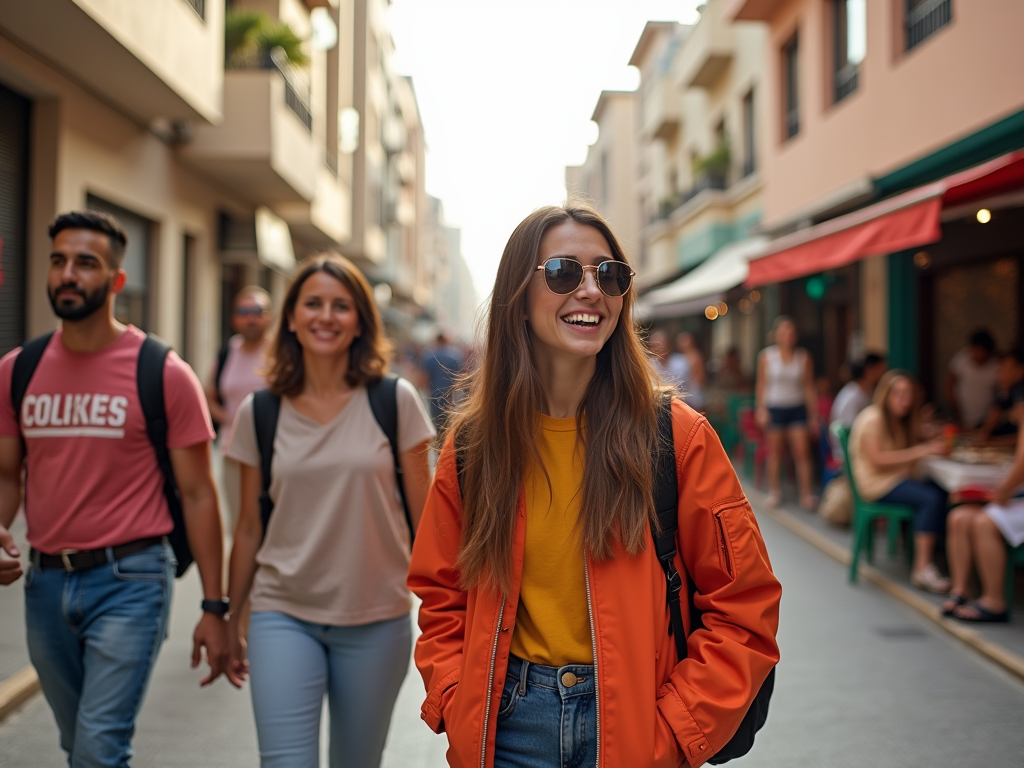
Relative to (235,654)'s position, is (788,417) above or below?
above

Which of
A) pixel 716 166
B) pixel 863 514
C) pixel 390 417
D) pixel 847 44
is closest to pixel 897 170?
Result: pixel 847 44

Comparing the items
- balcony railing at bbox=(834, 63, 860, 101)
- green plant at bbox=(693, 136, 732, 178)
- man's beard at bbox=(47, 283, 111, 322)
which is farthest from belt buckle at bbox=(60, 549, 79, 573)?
green plant at bbox=(693, 136, 732, 178)

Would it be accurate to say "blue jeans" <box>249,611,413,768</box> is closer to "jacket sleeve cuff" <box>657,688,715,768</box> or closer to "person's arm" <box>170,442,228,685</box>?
"person's arm" <box>170,442,228,685</box>

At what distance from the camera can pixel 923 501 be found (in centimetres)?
699

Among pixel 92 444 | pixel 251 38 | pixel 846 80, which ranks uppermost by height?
pixel 251 38

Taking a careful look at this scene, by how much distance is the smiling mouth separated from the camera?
217 cm

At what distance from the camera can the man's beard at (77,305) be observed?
3.03 m

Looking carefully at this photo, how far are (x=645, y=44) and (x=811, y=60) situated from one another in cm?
2283

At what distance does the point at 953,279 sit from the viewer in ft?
38.6

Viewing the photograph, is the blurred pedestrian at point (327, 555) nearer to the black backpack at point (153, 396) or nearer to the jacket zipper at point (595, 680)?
the black backpack at point (153, 396)

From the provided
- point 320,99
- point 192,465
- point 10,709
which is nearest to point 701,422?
point 192,465

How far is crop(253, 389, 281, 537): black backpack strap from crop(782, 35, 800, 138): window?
564 inches

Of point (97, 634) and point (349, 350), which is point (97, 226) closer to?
point (349, 350)

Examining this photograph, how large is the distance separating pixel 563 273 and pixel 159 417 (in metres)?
1.65
